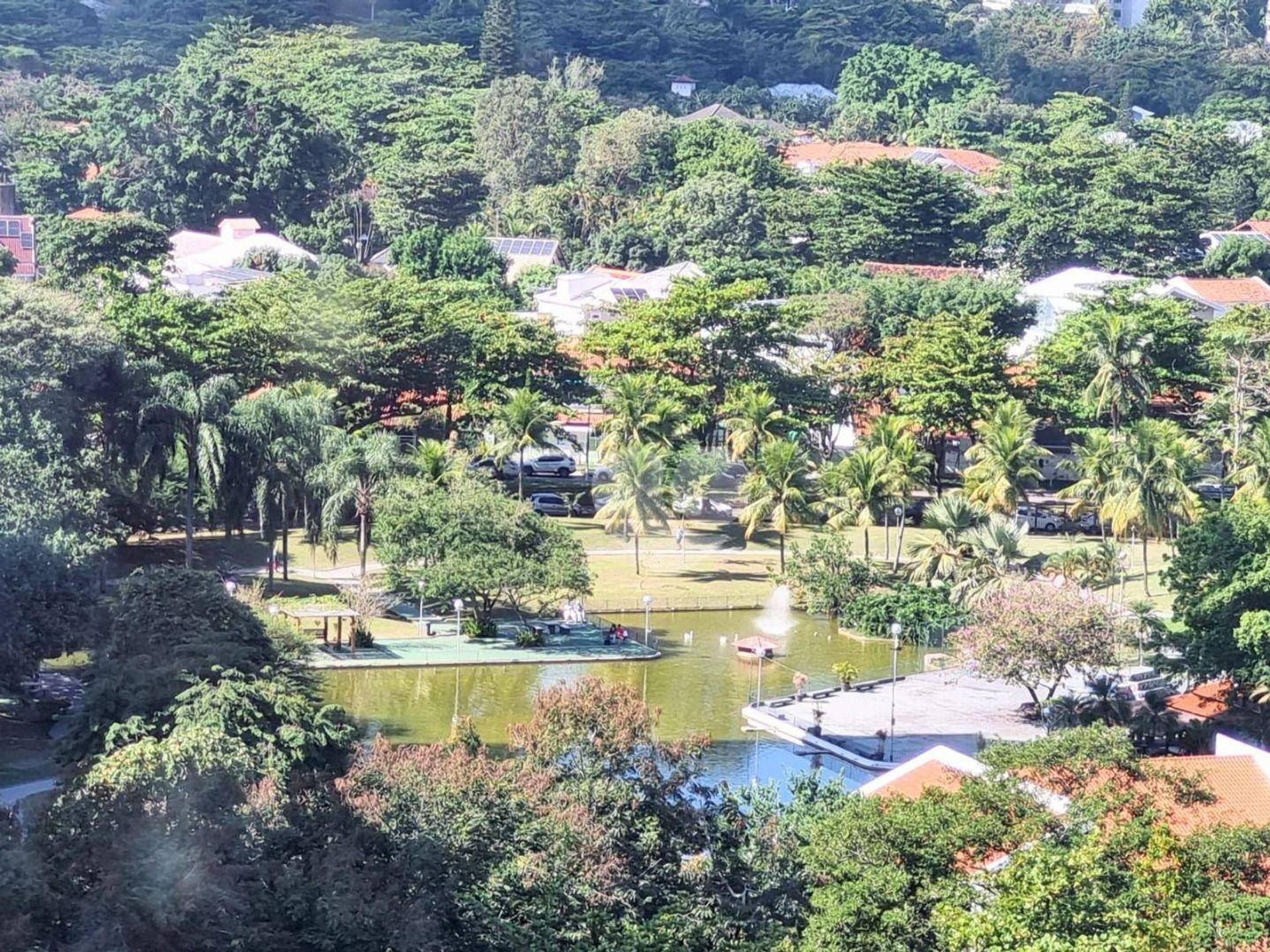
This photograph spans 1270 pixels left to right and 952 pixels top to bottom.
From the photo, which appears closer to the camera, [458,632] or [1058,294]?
[458,632]

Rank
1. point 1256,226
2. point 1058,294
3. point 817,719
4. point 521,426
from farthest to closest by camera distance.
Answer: point 1256,226, point 1058,294, point 521,426, point 817,719

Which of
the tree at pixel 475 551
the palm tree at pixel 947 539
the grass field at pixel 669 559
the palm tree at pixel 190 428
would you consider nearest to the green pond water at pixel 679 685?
the grass field at pixel 669 559

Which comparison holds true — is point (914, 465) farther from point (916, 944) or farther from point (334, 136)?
point (334, 136)

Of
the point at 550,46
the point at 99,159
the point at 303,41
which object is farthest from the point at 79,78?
the point at 550,46

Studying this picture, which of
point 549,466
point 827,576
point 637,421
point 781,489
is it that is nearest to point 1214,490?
point 781,489

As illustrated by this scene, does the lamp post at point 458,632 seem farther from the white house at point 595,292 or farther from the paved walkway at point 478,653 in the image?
the white house at point 595,292

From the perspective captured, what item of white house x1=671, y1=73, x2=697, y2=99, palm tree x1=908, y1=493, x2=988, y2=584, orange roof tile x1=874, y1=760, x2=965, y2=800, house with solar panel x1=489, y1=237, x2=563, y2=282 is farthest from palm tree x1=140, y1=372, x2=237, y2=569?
white house x1=671, y1=73, x2=697, y2=99

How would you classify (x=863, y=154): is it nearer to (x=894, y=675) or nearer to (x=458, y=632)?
(x=458, y=632)
